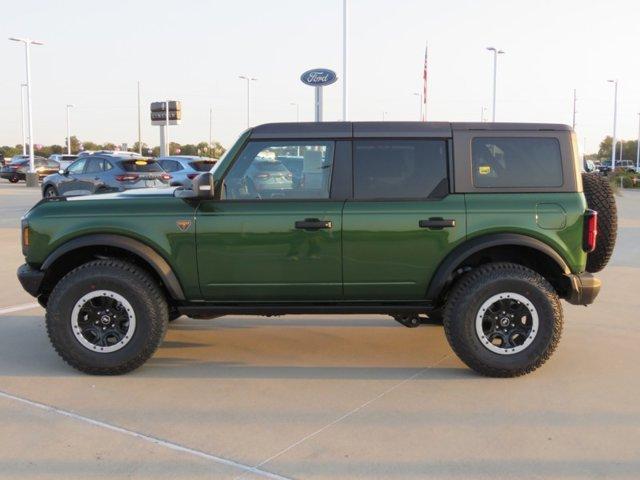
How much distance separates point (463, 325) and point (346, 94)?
17821 millimetres

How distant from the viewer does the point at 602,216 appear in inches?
206

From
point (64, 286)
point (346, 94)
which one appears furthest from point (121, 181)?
point (64, 286)

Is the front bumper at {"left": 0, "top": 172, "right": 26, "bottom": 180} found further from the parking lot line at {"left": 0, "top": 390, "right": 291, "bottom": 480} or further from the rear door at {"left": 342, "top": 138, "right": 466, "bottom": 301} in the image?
the rear door at {"left": 342, "top": 138, "right": 466, "bottom": 301}

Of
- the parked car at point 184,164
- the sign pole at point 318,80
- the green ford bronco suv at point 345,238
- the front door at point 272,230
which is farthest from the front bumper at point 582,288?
the parked car at point 184,164

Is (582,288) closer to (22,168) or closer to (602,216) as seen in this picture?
→ (602,216)

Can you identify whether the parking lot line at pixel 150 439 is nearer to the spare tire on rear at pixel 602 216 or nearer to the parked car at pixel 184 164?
the spare tire on rear at pixel 602 216

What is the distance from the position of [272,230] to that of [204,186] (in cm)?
57

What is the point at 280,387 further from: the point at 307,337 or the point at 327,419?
the point at 307,337

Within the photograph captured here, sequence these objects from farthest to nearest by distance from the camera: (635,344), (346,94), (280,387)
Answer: (346,94), (635,344), (280,387)

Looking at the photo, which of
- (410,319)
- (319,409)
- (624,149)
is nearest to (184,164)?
(410,319)

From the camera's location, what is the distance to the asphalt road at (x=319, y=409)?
353cm

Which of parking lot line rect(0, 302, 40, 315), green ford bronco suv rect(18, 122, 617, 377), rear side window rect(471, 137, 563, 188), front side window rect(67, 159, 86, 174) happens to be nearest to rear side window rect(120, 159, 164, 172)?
front side window rect(67, 159, 86, 174)

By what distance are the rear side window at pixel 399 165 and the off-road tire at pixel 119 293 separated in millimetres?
1715

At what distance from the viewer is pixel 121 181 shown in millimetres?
18750
